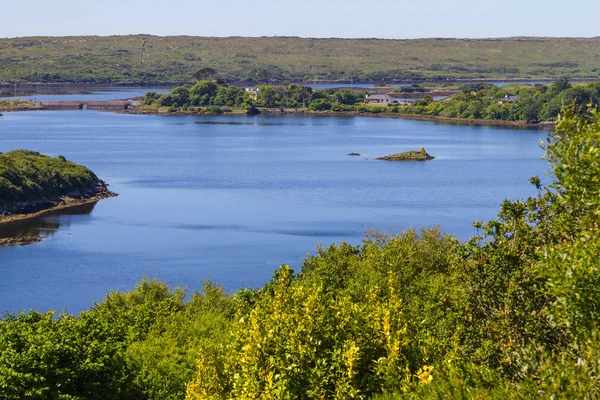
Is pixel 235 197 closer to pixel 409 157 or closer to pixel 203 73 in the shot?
pixel 409 157

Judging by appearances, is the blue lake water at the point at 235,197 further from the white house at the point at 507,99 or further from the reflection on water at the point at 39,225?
the white house at the point at 507,99

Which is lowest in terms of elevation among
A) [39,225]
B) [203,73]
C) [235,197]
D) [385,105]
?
[235,197]

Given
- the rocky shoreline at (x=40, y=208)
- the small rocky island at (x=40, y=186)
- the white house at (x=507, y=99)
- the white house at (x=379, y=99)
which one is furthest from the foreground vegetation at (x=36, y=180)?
the white house at (x=379, y=99)

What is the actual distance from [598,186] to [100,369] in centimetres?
855

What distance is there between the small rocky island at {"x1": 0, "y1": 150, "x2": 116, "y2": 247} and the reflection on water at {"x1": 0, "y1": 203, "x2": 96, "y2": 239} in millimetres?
530

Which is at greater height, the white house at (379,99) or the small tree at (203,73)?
the small tree at (203,73)

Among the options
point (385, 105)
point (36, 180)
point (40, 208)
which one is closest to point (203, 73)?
point (385, 105)

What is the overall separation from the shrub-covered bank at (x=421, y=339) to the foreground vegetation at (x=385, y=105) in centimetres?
10296

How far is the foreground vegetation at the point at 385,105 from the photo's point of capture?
11606cm

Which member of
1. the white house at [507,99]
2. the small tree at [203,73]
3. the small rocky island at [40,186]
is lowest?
the small rocky island at [40,186]

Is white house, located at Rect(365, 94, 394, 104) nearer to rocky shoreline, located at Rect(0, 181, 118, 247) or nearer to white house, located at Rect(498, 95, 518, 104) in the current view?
white house, located at Rect(498, 95, 518, 104)

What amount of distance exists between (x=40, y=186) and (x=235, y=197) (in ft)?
38.9

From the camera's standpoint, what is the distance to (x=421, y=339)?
11.1 meters

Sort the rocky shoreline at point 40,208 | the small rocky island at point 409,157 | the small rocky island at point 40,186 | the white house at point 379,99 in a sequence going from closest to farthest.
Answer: the rocky shoreline at point 40,208 → the small rocky island at point 40,186 → the small rocky island at point 409,157 → the white house at point 379,99
